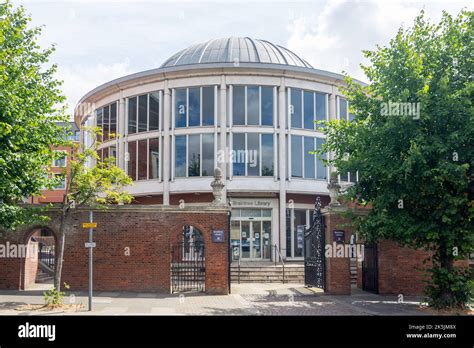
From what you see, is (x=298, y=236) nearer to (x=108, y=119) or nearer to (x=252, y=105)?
(x=252, y=105)

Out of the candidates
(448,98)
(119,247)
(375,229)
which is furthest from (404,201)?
(119,247)

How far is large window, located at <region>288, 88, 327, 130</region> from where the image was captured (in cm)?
3034

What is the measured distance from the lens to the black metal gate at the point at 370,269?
57.7 ft

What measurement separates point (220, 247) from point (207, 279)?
117 centimetres

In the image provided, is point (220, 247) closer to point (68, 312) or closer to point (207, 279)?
point (207, 279)

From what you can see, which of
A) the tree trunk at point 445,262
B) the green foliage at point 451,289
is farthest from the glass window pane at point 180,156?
the green foliage at point 451,289

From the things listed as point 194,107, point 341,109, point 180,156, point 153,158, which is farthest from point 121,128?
point 341,109

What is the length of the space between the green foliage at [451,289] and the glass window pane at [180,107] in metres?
19.5

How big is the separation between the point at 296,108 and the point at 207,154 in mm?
6285

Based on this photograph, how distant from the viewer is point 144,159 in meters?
30.9

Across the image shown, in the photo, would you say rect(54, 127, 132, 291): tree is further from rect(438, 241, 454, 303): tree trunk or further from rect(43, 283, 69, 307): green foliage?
rect(438, 241, 454, 303): tree trunk

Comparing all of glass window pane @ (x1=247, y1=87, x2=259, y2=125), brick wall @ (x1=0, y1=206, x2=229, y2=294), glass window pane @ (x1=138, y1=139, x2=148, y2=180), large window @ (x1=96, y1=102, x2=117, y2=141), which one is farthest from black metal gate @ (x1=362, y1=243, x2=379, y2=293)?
large window @ (x1=96, y1=102, x2=117, y2=141)

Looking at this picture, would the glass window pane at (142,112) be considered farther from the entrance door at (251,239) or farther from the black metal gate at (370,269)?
the black metal gate at (370,269)

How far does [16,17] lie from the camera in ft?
46.9
